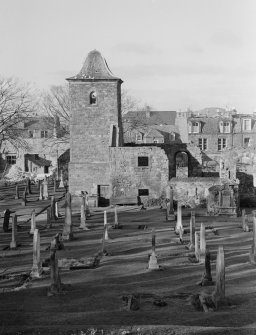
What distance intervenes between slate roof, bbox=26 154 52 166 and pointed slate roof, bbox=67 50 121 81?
982 inches

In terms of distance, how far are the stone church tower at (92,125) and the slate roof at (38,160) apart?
24.3 meters

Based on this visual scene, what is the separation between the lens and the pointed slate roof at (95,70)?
36.4 metres

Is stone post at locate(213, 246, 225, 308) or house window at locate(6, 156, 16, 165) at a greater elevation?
house window at locate(6, 156, 16, 165)

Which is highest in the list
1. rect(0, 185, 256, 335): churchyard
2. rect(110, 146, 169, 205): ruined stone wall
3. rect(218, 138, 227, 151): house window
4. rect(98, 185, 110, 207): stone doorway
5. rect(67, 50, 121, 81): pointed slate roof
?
rect(67, 50, 121, 81): pointed slate roof

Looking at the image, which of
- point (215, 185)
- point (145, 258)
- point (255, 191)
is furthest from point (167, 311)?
point (255, 191)

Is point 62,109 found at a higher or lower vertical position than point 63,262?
higher

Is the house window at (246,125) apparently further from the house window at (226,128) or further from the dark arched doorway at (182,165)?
the dark arched doorway at (182,165)

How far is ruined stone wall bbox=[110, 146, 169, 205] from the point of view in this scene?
3484 centimetres

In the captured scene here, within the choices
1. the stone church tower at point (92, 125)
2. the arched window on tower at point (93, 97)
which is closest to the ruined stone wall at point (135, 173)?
the stone church tower at point (92, 125)

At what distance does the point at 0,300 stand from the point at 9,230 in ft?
41.7

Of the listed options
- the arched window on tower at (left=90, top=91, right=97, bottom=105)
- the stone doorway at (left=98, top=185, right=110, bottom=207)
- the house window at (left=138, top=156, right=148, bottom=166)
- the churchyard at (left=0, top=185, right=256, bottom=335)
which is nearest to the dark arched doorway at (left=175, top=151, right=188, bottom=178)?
the house window at (left=138, top=156, right=148, bottom=166)

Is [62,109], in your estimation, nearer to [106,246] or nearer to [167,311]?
[106,246]

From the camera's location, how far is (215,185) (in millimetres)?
31891

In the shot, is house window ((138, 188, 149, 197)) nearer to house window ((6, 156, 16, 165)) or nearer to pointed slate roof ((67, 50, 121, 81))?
pointed slate roof ((67, 50, 121, 81))
